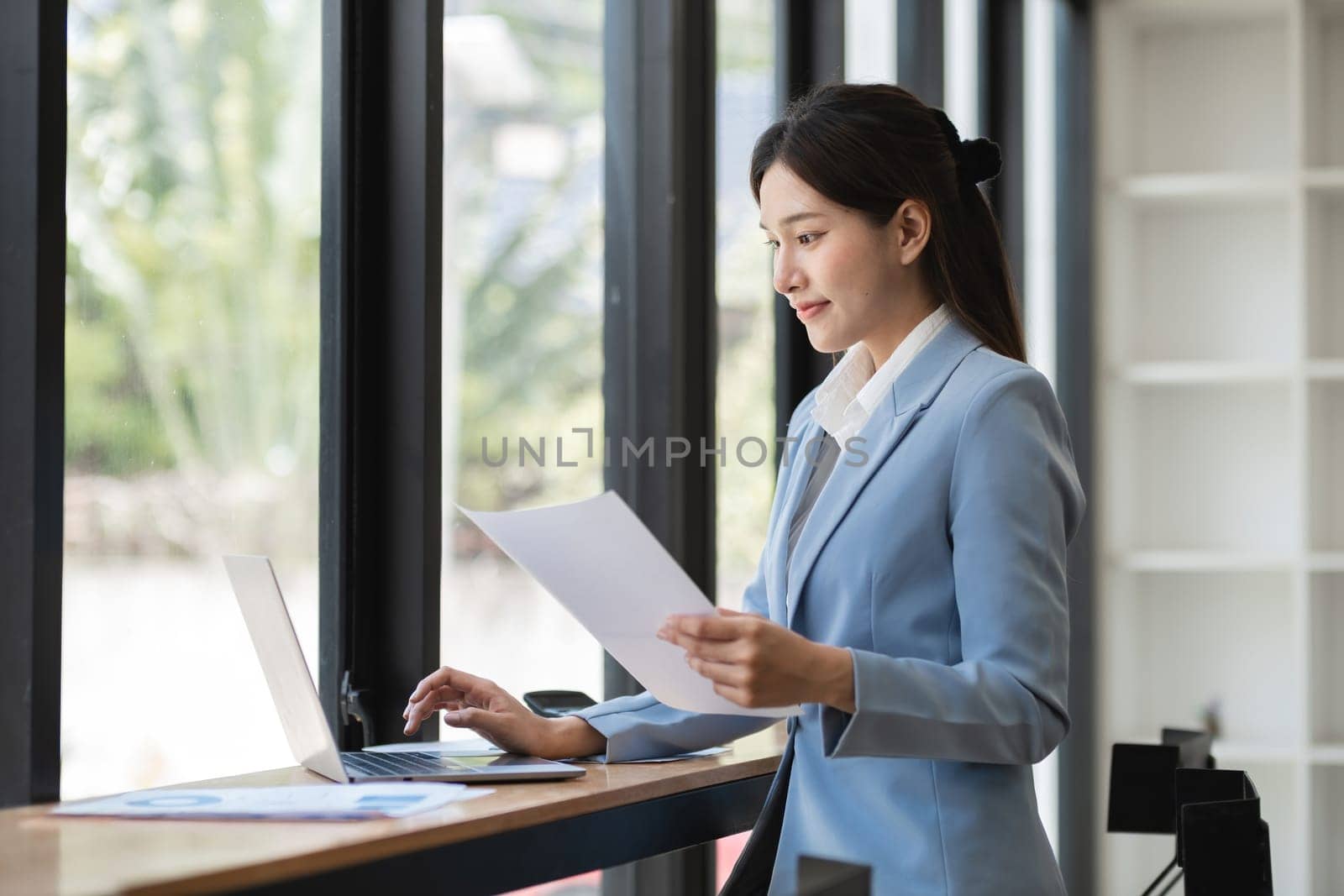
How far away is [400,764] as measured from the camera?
1580mm

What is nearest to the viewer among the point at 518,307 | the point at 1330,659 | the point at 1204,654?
the point at 518,307

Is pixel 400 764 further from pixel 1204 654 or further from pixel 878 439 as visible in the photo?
pixel 1204 654

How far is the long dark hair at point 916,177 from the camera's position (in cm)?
157

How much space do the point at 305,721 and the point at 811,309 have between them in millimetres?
697

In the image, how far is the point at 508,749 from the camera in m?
1.68

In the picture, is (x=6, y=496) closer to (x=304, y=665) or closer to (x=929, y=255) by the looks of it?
(x=304, y=665)

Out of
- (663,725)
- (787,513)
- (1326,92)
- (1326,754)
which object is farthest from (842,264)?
(1326,92)

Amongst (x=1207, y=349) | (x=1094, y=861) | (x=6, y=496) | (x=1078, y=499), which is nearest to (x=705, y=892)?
(x=1078, y=499)

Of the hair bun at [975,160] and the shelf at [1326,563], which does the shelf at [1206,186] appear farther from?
the hair bun at [975,160]

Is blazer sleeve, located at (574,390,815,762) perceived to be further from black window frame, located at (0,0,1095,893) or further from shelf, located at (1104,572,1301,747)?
shelf, located at (1104,572,1301,747)

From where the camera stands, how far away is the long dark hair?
61.9 inches

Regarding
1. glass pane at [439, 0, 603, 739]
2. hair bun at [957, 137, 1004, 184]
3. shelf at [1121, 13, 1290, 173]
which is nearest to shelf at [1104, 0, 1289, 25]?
shelf at [1121, 13, 1290, 173]

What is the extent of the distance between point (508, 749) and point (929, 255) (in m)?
0.74

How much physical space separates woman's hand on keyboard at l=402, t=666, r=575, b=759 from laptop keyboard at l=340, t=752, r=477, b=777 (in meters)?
0.03
